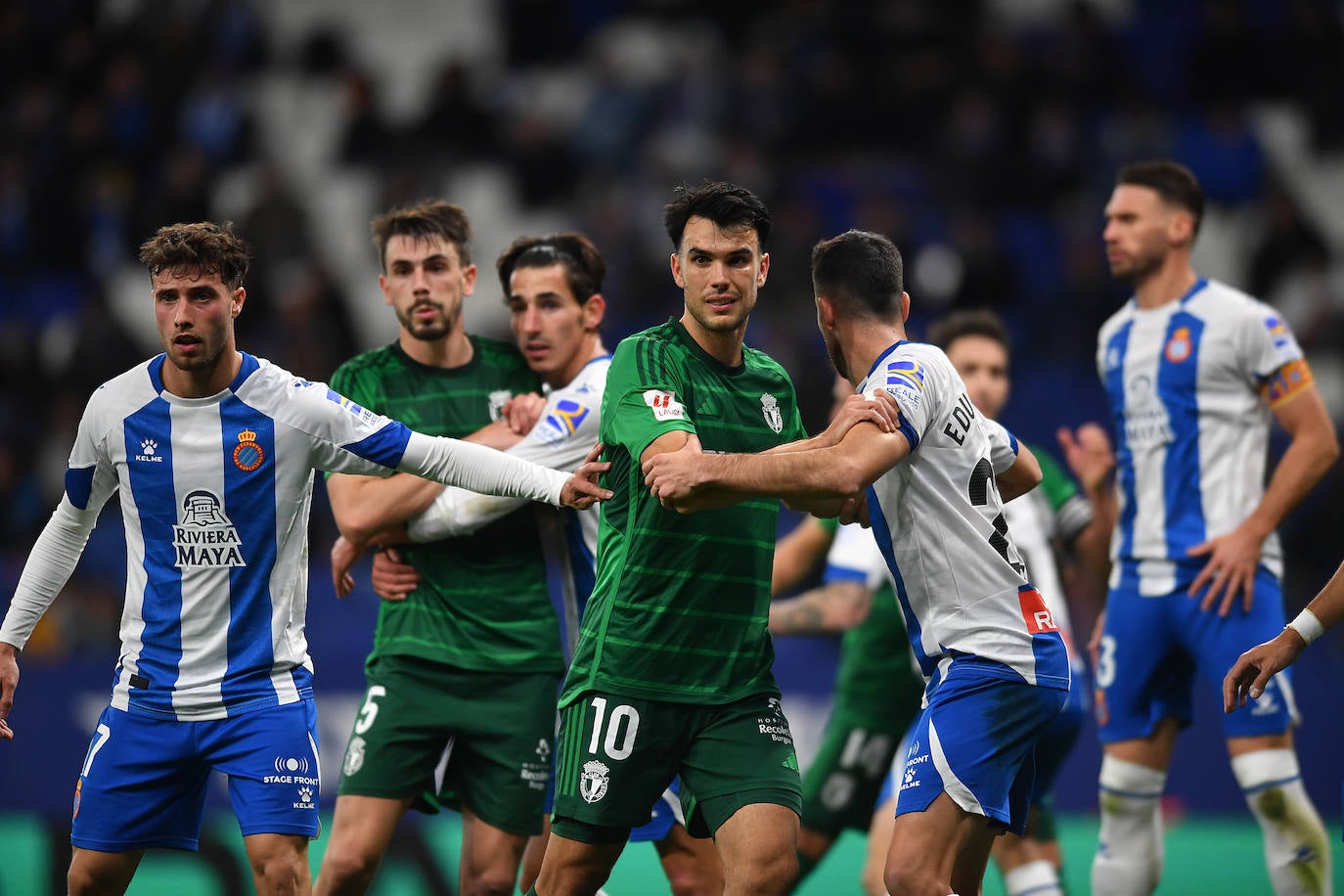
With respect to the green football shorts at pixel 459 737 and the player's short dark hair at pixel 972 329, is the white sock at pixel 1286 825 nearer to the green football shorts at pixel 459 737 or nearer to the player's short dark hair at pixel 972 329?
the player's short dark hair at pixel 972 329

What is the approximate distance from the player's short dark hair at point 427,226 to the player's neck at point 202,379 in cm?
121

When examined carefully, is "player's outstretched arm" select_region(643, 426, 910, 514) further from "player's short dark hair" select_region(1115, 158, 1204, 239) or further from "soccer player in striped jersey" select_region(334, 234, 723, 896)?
"player's short dark hair" select_region(1115, 158, 1204, 239)

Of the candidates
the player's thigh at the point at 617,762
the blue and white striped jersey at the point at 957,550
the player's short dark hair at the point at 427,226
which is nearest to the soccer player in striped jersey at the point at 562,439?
the player's short dark hair at the point at 427,226

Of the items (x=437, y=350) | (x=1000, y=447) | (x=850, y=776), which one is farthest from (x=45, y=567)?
(x=850, y=776)

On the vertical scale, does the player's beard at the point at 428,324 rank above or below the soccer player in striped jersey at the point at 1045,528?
above

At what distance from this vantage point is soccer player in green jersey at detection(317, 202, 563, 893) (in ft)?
18.3

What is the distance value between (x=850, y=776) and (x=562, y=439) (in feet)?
6.91

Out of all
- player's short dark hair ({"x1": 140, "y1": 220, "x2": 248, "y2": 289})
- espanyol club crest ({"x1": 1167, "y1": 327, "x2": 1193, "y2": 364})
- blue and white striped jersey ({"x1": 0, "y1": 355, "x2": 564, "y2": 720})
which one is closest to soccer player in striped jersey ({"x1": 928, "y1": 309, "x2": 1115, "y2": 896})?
espanyol club crest ({"x1": 1167, "y1": 327, "x2": 1193, "y2": 364})

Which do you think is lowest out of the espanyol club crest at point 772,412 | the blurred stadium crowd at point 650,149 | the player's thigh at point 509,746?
the player's thigh at point 509,746

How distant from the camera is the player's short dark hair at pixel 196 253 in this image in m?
4.85

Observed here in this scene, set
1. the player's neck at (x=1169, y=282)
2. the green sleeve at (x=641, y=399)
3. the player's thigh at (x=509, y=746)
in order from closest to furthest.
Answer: the green sleeve at (x=641, y=399), the player's thigh at (x=509, y=746), the player's neck at (x=1169, y=282)

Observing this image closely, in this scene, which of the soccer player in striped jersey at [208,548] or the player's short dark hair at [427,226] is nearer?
the soccer player in striped jersey at [208,548]

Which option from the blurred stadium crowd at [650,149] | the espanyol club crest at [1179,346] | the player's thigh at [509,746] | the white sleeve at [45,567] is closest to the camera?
the white sleeve at [45,567]

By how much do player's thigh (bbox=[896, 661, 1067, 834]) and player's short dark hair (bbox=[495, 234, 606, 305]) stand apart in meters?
2.25
